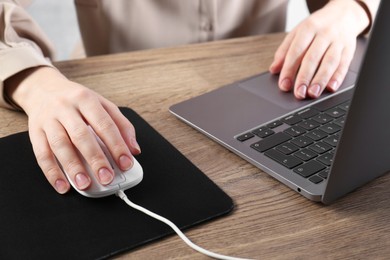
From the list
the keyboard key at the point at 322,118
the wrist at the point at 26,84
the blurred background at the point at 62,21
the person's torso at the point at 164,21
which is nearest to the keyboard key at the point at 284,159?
the keyboard key at the point at 322,118

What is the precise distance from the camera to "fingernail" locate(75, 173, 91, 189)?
0.61m

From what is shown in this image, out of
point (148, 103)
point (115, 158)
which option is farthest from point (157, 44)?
point (115, 158)

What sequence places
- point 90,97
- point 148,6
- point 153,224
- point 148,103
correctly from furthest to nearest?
point 148,6
point 148,103
point 90,97
point 153,224

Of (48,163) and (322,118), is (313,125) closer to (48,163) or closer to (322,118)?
(322,118)

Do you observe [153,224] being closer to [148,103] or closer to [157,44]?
[148,103]

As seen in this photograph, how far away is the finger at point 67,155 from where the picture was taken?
620mm

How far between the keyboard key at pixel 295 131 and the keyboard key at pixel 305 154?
0.04 metres

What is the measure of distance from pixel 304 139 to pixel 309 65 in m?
0.21

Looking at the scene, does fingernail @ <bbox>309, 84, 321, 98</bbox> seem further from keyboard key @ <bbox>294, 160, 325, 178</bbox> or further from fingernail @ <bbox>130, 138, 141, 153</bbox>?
fingernail @ <bbox>130, 138, 141, 153</bbox>

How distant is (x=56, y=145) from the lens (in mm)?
667

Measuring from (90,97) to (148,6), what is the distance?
0.55 meters

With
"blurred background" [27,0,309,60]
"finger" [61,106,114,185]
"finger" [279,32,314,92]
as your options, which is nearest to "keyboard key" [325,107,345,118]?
"finger" [279,32,314,92]

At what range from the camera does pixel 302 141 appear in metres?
0.71

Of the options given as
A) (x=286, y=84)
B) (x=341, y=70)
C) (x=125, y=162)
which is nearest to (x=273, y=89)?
(x=286, y=84)
